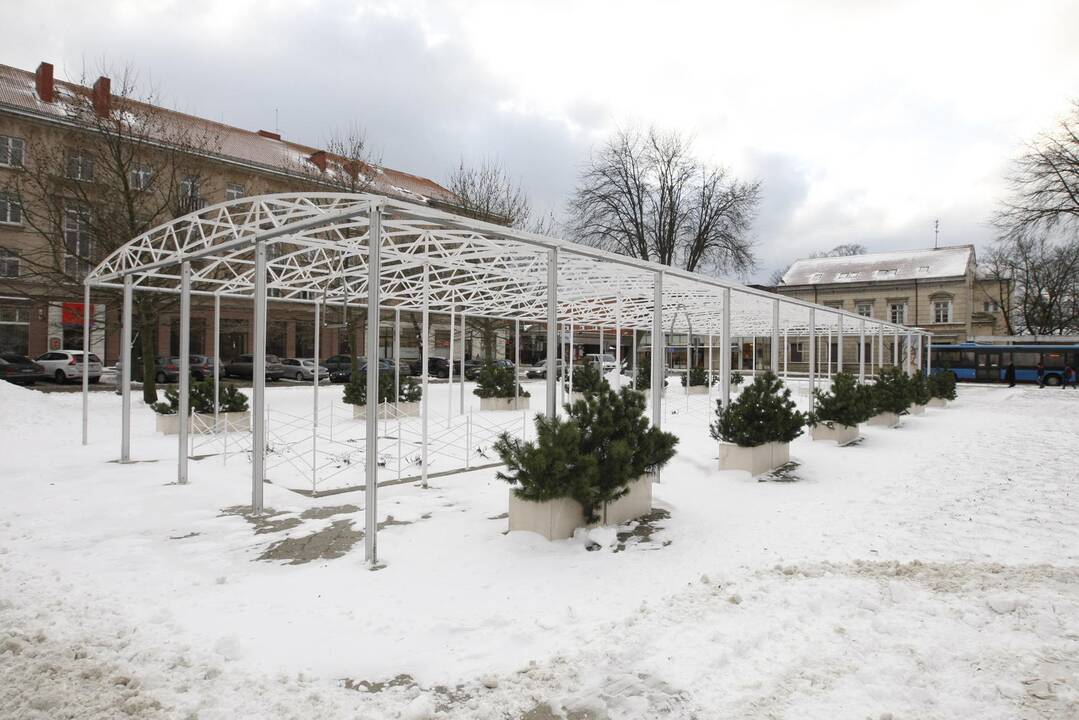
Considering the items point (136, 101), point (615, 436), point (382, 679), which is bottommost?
point (382, 679)

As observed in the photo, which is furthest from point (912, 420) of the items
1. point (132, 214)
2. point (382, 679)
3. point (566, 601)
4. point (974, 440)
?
point (132, 214)

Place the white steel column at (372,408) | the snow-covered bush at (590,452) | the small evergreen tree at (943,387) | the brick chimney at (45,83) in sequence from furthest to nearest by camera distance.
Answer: the brick chimney at (45,83), the small evergreen tree at (943,387), the snow-covered bush at (590,452), the white steel column at (372,408)

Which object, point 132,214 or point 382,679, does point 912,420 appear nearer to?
point 382,679

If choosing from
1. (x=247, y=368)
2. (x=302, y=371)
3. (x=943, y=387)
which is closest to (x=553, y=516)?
(x=943, y=387)

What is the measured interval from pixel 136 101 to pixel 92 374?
42.0 ft

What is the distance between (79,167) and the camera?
18359 millimetres

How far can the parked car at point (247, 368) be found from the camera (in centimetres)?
3200

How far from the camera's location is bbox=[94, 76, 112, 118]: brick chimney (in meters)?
17.8

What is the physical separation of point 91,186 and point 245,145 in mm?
22664

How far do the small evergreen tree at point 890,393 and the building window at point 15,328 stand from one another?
36917mm

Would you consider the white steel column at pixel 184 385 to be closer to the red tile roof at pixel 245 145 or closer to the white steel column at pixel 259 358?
the white steel column at pixel 259 358

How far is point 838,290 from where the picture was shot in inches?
2140

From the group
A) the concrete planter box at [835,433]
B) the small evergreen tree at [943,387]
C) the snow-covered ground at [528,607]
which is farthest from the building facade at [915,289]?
the snow-covered ground at [528,607]

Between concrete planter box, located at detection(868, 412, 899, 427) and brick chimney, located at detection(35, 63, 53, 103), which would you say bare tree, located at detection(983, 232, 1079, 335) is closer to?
concrete planter box, located at detection(868, 412, 899, 427)
